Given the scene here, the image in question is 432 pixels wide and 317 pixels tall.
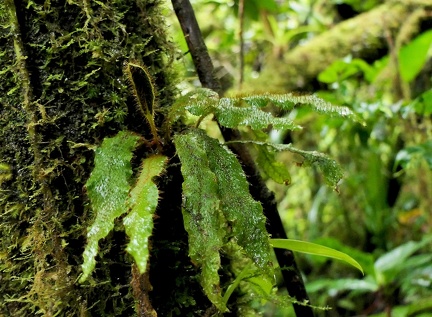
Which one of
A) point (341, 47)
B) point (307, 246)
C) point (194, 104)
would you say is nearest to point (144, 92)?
point (194, 104)

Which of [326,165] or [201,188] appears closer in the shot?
[201,188]

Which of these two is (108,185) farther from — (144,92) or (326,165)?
(326,165)

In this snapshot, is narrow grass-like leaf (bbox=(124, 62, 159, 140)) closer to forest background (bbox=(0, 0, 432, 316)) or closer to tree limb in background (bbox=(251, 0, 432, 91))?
forest background (bbox=(0, 0, 432, 316))

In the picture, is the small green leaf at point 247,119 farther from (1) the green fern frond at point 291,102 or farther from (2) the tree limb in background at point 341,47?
(2) the tree limb in background at point 341,47

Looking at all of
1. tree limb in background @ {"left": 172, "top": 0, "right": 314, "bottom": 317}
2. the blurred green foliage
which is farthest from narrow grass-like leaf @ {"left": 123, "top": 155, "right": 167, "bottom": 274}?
the blurred green foliage

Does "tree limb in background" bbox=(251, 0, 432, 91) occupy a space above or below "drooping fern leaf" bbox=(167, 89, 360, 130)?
below

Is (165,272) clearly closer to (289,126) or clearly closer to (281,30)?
(289,126)
